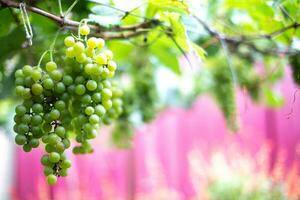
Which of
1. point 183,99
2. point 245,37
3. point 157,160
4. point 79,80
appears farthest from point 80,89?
point 157,160

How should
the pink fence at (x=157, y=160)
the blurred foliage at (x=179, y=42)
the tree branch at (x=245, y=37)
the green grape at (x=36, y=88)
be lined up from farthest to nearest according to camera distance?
the pink fence at (x=157, y=160), the tree branch at (x=245, y=37), the blurred foliage at (x=179, y=42), the green grape at (x=36, y=88)

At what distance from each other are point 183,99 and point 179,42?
1017 mm

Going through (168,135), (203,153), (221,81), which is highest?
(168,135)

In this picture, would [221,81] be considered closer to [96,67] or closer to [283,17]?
[283,17]

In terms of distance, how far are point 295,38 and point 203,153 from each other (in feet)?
6.33

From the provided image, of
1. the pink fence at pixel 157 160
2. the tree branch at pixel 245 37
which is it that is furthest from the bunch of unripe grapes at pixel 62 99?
the pink fence at pixel 157 160

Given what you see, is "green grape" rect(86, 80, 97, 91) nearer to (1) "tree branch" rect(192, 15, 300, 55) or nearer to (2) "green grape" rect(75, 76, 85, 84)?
(2) "green grape" rect(75, 76, 85, 84)

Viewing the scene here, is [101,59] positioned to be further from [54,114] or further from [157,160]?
[157,160]

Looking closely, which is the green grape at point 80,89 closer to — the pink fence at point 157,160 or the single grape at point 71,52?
the single grape at point 71,52

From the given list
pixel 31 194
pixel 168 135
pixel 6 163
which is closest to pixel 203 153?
pixel 168 135

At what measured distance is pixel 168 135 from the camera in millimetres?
2805

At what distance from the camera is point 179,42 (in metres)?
0.59

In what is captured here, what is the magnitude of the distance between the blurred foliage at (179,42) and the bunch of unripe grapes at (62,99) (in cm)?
7

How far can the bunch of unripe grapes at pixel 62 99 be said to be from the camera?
0.44 metres
